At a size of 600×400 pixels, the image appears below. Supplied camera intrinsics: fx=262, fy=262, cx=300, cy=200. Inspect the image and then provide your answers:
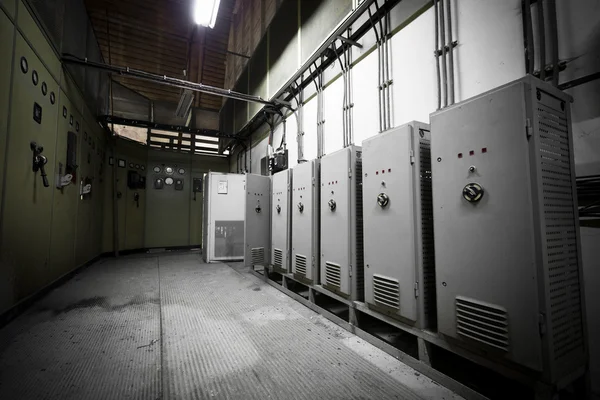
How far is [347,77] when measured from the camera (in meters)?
3.17

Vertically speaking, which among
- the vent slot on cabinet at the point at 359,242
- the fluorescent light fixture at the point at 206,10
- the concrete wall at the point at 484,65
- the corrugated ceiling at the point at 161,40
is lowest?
the vent slot on cabinet at the point at 359,242

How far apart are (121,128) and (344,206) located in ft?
26.2

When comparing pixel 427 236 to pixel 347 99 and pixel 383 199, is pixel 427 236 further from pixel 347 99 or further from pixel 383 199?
pixel 347 99

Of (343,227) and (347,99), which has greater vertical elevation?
(347,99)

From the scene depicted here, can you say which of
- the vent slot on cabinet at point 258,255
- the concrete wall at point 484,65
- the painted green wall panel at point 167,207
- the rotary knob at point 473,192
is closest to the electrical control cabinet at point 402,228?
the rotary knob at point 473,192

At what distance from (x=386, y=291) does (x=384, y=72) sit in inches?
83.0

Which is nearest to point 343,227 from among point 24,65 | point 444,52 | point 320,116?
point 444,52

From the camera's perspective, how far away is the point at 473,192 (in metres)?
1.40

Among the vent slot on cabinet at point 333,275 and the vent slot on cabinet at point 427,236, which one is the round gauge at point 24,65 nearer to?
the vent slot on cabinet at point 333,275

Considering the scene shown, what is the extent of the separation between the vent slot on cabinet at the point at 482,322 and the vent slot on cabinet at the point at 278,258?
227cm

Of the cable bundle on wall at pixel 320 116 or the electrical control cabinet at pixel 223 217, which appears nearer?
the cable bundle on wall at pixel 320 116

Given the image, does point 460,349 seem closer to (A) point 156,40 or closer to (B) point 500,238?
(B) point 500,238

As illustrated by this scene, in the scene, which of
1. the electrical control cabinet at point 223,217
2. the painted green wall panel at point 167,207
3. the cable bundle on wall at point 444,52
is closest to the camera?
the cable bundle on wall at point 444,52

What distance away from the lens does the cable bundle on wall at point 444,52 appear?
2051mm
